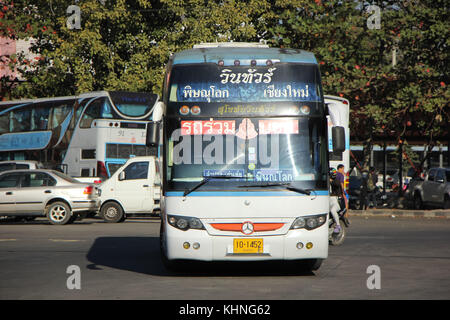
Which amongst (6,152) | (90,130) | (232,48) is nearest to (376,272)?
(232,48)

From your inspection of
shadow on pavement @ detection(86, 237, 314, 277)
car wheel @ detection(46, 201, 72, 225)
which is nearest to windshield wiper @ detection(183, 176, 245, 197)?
shadow on pavement @ detection(86, 237, 314, 277)

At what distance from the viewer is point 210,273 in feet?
39.5

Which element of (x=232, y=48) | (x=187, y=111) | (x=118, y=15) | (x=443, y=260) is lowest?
(x=443, y=260)

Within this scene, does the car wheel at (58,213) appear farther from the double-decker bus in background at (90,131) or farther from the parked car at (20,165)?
the double-decker bus in background at (90,131)

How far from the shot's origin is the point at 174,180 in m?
11.2

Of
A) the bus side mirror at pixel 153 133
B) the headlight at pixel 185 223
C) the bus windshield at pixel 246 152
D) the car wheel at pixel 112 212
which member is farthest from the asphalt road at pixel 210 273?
the car wheel at pixel 112 212

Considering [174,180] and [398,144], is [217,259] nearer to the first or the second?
[174,180]

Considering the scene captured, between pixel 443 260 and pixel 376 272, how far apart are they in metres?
2.38

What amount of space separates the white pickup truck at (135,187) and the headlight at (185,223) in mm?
13511

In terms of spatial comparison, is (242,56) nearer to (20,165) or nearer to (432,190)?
(20,165)

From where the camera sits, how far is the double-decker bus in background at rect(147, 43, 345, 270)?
11.0 meters

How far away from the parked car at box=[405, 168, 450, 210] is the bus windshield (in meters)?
21.2

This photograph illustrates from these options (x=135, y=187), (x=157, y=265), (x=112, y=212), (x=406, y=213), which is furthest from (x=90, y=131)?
(x=157, y=265)

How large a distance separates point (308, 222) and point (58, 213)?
1438 cm
